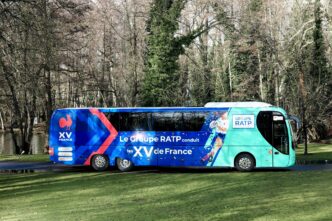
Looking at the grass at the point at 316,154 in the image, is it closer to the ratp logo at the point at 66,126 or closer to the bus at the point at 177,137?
the bus at the point at 177,137

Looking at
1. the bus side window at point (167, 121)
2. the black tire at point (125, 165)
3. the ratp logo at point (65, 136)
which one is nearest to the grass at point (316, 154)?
the bus side window at point (167, 121)

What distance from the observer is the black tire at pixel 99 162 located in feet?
76.4

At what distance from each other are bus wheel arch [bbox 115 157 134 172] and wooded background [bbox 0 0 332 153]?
39.1ft

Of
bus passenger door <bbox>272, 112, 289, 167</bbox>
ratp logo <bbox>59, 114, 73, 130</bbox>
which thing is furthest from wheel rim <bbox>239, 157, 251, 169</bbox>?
ratp logo <bbox>59, 114, 73, 130</bbox>

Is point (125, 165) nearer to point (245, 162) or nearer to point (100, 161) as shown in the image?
point (100, 161)

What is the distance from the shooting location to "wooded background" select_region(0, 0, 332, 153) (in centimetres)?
3803

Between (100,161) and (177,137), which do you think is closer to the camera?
(177,137)

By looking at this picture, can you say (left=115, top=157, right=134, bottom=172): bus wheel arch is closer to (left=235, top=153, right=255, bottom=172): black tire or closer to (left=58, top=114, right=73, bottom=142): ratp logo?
(left=58, top=114, right=73, bottom=142): ratp logo

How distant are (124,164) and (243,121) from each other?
631cm

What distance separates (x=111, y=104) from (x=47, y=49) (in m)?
26.3

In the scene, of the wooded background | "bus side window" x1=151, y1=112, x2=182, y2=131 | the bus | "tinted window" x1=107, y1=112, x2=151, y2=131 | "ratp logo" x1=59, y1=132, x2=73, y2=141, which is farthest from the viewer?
the wooded background

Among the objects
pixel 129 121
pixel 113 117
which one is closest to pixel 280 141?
pixel 129 121

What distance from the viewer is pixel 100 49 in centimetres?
4269

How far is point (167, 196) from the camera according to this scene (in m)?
14.5
